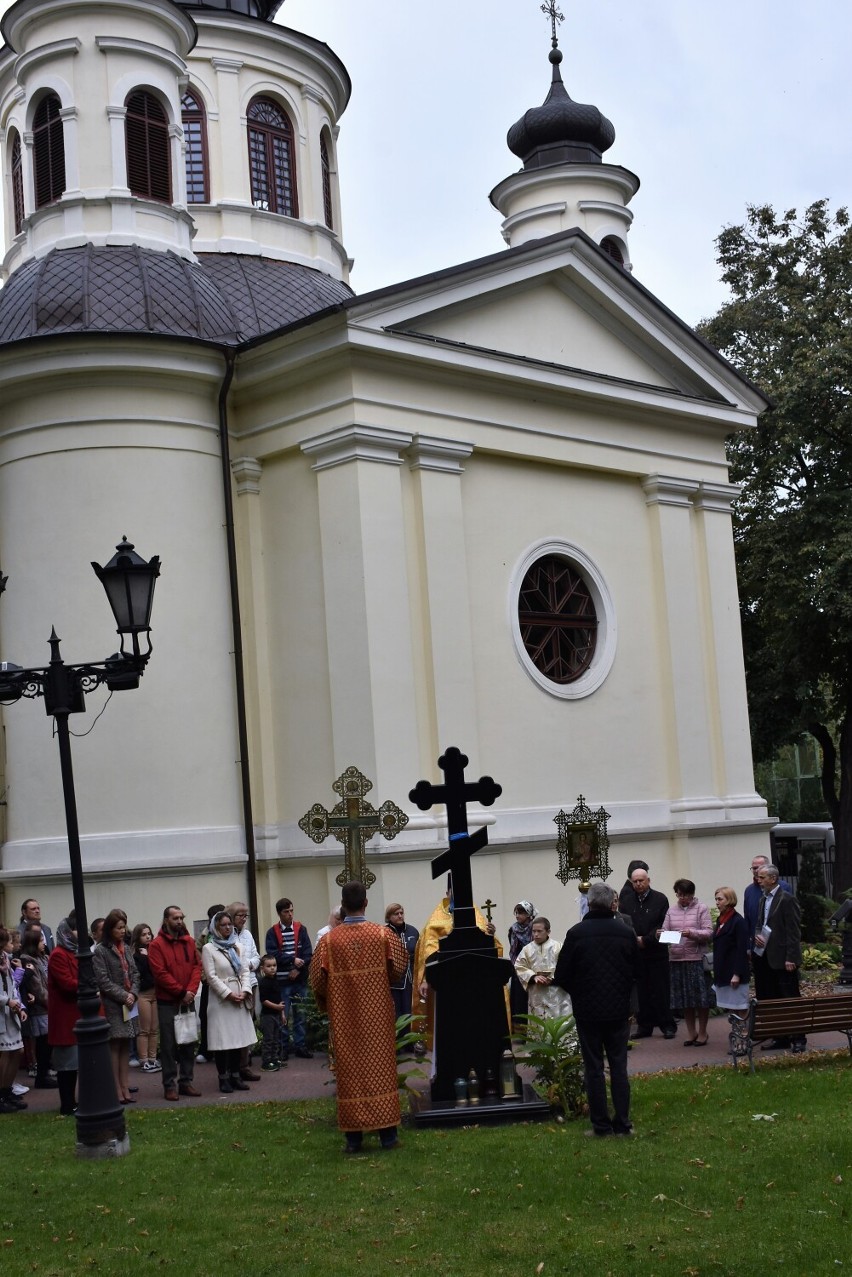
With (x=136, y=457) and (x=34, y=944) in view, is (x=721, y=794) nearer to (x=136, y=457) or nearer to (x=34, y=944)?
(x=136, y=457)

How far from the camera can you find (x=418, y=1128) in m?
10.3

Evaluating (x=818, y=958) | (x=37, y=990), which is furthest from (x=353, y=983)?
(x=818, y=958)

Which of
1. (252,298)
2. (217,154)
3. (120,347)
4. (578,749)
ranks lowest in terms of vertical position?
(578,749)

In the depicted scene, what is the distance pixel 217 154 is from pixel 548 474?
23.3ft

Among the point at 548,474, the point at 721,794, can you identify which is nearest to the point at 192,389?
the point at 548,474

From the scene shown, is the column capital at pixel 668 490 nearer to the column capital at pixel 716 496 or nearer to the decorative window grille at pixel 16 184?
the column capital at pixel 716 496

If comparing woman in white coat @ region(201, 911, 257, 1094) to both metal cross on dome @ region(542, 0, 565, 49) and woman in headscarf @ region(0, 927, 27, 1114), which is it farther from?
metal cross on dome @ region(542, 0, 565, 49)

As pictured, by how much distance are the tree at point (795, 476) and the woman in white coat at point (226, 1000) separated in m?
16.3

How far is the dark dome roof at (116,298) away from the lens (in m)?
A: 17.4

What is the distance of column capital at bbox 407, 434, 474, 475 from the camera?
1762 centimetres

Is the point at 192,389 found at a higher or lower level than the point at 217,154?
lower

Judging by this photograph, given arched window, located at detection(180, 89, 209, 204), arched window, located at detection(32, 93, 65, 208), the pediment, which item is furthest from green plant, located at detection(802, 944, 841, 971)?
arched window, located at detection(32, 93, 65, 208)

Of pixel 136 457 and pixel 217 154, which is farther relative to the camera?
pixel 217 154

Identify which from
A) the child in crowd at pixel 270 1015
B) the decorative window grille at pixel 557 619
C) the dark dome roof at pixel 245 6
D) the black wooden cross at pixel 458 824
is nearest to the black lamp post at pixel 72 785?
the black wooden cross at pixel 458 824
